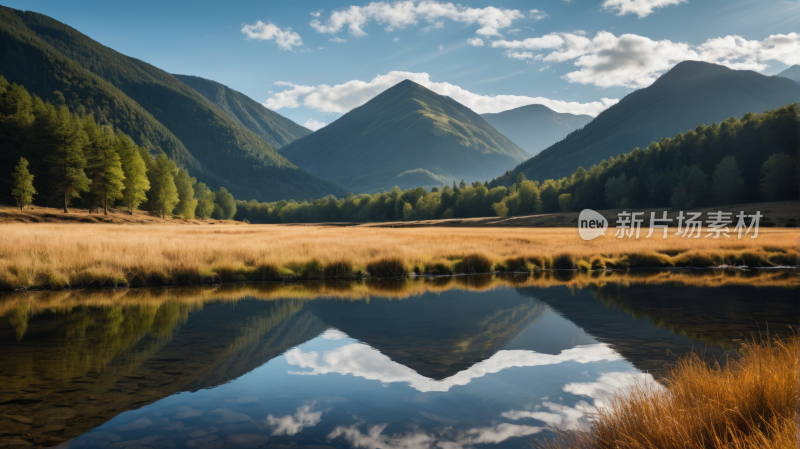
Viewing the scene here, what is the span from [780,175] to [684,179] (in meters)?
18.6

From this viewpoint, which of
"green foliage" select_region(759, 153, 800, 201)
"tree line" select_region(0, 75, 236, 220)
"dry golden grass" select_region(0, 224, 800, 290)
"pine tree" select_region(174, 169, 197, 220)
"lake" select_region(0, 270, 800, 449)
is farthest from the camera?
"pine tree" select_region(174, 169, 197, 220)

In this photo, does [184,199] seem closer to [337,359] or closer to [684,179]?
[337,359]

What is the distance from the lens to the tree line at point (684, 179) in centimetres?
9650

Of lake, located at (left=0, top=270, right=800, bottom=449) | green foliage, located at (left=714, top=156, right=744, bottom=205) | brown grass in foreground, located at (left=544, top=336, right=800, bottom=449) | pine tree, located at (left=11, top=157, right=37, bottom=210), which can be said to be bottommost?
lake, located at (left=0, top=270, right=800, bottom=449)

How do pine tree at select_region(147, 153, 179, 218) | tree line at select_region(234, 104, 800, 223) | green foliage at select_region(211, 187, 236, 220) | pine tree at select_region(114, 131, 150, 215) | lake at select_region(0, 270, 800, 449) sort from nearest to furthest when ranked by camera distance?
1. lake at select_region(0, 270, 800, 449)
2. pine tree at select_region(114, 131, 150, 215)
3. pine tree at select_region(147, 153, 179, 218)
4. tree line at select_region(234, 104, 800, 223)
5. green foliage at select_region(211, 187, 236, 220)

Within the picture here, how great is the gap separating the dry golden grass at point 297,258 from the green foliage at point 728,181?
7063 cm

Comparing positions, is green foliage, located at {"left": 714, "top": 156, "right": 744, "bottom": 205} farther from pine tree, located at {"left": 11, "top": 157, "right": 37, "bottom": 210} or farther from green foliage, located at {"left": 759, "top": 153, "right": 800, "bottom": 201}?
pine tree, located at {"left": 11, "top": 157, "right": 37, "bottom": 210}

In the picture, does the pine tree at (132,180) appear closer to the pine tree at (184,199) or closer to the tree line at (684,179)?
the pine tree at (184,199)

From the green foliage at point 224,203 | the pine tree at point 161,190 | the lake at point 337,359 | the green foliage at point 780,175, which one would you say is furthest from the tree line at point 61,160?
the green foliage at point 780,175

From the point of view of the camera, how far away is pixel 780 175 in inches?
3516

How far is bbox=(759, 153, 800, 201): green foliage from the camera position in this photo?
89062 mm

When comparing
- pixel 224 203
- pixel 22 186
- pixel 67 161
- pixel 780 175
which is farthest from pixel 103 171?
pixel 780 175

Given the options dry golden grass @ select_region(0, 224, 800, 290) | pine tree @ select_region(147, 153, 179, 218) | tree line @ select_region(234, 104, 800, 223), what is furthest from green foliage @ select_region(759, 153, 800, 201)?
pine tree @ select_region(147, 153, 179, 218)

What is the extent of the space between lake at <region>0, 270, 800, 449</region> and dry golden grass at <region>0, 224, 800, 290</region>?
2269mm
